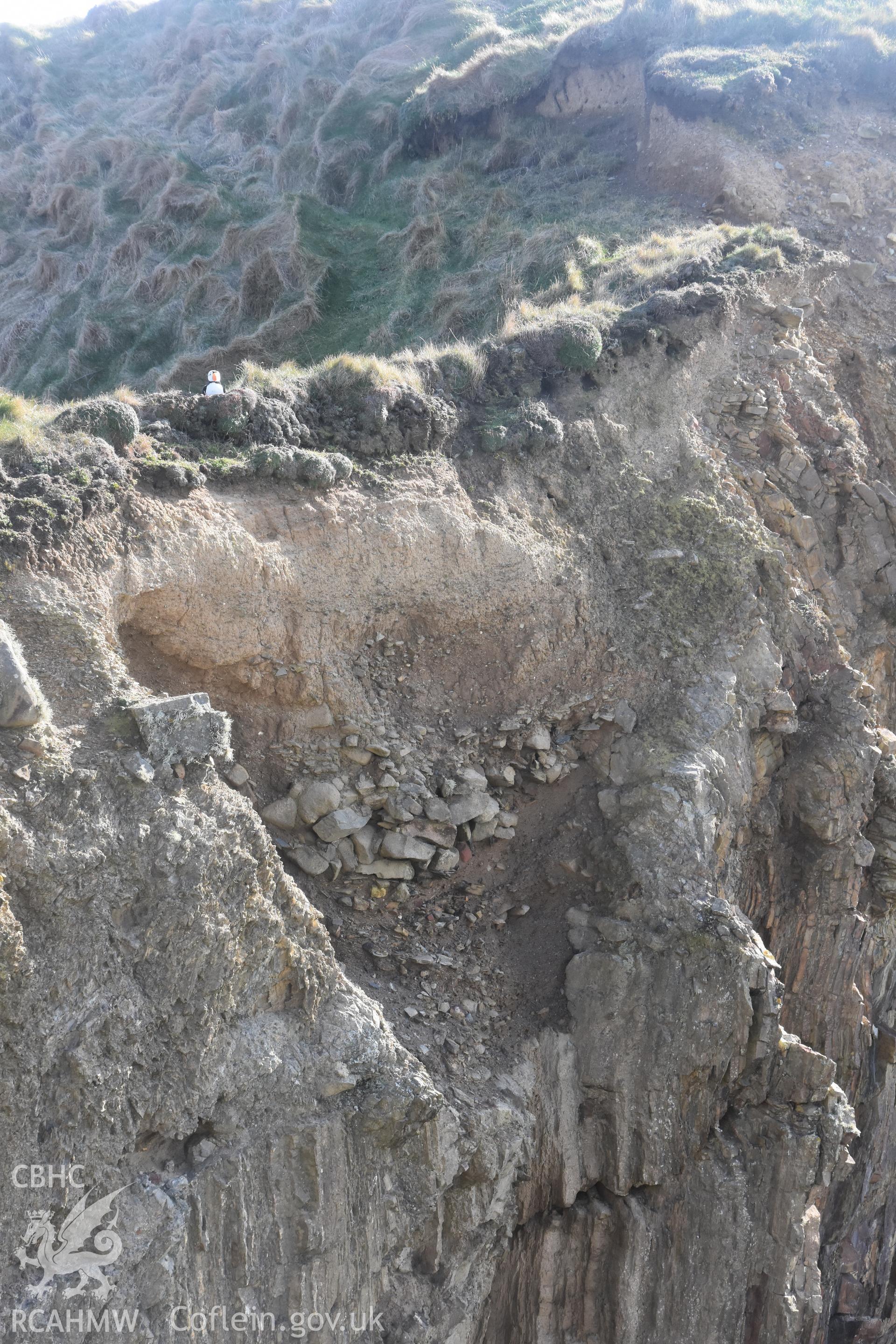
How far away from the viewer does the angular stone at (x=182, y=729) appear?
677 centimetres

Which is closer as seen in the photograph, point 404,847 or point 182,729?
point 182,729

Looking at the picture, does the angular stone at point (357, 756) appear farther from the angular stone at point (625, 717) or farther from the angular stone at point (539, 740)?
the angular stone at point (625, 717)

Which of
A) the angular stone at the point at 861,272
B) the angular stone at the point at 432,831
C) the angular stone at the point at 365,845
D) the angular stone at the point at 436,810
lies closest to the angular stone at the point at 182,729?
the angular stone at the point at 365,845

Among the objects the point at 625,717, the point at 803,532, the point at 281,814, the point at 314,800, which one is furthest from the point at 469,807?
the point at 803,532

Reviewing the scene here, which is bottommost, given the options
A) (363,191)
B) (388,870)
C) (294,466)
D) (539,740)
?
(388,870)

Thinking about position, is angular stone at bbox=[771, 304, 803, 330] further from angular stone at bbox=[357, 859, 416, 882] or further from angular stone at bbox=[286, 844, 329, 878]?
angular stone at bbox=[286, 844, 329, 878]

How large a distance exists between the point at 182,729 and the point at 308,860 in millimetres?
1796

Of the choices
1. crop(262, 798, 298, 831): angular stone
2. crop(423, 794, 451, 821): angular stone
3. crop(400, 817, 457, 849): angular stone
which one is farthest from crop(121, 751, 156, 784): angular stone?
crop(423, 794, 451, 821): angular stone

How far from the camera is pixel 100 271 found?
20.5 metres

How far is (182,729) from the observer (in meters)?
6.88

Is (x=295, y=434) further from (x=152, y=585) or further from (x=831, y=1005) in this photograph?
(x=831, y=1005)

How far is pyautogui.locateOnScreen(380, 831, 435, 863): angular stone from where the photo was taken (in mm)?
8367

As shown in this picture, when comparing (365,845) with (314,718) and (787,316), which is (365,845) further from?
(787,316)

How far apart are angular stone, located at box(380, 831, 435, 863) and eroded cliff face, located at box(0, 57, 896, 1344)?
28mm
